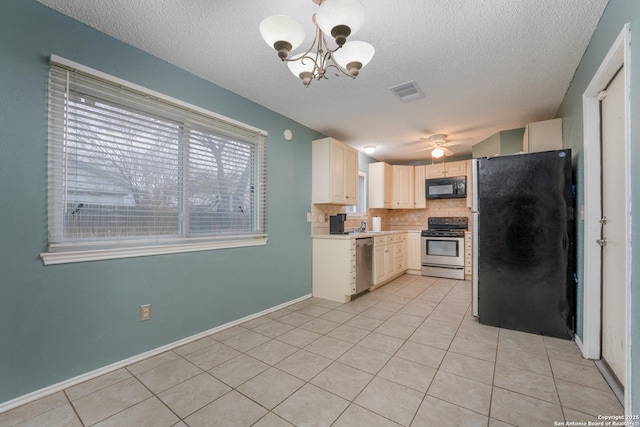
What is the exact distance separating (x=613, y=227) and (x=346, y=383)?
2145mm

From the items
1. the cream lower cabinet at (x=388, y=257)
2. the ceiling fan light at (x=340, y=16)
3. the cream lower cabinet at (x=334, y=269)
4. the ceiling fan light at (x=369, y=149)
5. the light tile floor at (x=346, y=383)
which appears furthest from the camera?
the ceiling fan light at (x=369, y=149)

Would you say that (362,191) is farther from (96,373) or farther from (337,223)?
(96,373)

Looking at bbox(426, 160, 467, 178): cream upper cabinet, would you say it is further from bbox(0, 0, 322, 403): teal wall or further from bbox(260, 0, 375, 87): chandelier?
bbox(260, 0, 375, 87): chandelier

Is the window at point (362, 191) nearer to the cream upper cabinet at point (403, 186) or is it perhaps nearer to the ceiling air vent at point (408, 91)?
the cream upper cabinet at point (403, 186)

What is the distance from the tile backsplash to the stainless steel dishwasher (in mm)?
639

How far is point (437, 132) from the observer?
4145 millimetres

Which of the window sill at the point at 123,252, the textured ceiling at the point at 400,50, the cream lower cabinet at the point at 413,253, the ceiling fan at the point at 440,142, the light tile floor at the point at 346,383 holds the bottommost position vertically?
the light tile floor at the point at 346,383

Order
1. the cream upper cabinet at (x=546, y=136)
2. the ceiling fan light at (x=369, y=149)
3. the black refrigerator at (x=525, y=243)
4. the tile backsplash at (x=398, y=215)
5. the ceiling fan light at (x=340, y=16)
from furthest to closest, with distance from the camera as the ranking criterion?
the ceiling fan light at (x=369, y=149) → the tile backsplash at (x=398, y=215) → the cream upper cabinet at (x=546, y=136) → the black refrigerator at (x=525, y=243) → the ceiling fan light at (x=340, y=16)

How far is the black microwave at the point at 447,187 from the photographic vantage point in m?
5.31

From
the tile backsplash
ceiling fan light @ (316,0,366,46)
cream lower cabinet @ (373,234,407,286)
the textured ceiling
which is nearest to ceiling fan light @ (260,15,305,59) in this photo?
ceiling fan light @ (316,0,366,46)

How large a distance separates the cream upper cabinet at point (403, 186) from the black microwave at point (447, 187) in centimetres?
37

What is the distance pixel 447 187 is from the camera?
546cm

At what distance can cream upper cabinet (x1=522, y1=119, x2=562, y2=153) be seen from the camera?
304cm

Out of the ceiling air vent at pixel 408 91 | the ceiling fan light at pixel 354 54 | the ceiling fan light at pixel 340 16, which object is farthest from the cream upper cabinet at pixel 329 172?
the ceiling fan light at pixel 340 16
